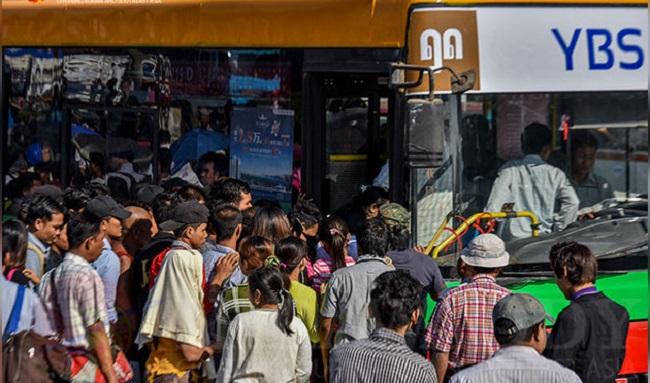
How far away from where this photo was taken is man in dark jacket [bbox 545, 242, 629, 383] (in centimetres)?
645

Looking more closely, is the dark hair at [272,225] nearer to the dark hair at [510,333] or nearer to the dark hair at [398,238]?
the dark hair at [398,238]

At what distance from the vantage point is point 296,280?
7.51 m

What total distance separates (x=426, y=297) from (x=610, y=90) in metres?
1.75

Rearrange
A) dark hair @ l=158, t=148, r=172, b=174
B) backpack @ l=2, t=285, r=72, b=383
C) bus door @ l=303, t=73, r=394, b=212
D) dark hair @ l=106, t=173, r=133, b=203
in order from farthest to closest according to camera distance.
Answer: dark hair @ l=106, t=173, r=133, b=203
dark hair @ l=158, t=148, r=172, b=174
bus door @ l=303, t=73, r=394, b=212
backpack @ l=2, t=285, r=72, b=383

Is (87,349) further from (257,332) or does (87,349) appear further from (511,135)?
(511,135)

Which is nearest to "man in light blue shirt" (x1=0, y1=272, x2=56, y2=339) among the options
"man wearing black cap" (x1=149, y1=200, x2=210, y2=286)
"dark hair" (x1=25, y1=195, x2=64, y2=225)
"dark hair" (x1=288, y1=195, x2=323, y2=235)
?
"man wearing black cap" (x1=149, y1=200, x2=210, y2=286)

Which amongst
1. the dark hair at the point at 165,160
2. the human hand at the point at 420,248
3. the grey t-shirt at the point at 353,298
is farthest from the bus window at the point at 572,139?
the dark hair at the point at 165,160

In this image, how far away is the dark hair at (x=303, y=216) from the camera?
28.5 ft

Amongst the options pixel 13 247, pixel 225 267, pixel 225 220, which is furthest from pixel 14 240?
pixel 225 220

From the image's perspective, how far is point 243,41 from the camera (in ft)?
31.5

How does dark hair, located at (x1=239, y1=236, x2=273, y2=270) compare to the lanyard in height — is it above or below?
above

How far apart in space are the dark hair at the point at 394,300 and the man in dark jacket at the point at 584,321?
1.02m

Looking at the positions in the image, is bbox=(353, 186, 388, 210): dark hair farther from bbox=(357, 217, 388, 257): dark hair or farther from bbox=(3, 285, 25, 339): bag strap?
bbox=(3, 285, 25, 339): bag strap

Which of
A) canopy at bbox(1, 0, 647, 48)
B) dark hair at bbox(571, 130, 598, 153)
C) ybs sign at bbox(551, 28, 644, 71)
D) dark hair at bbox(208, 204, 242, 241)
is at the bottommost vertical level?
dark hair at bbox(208, 204, 242, 241)
